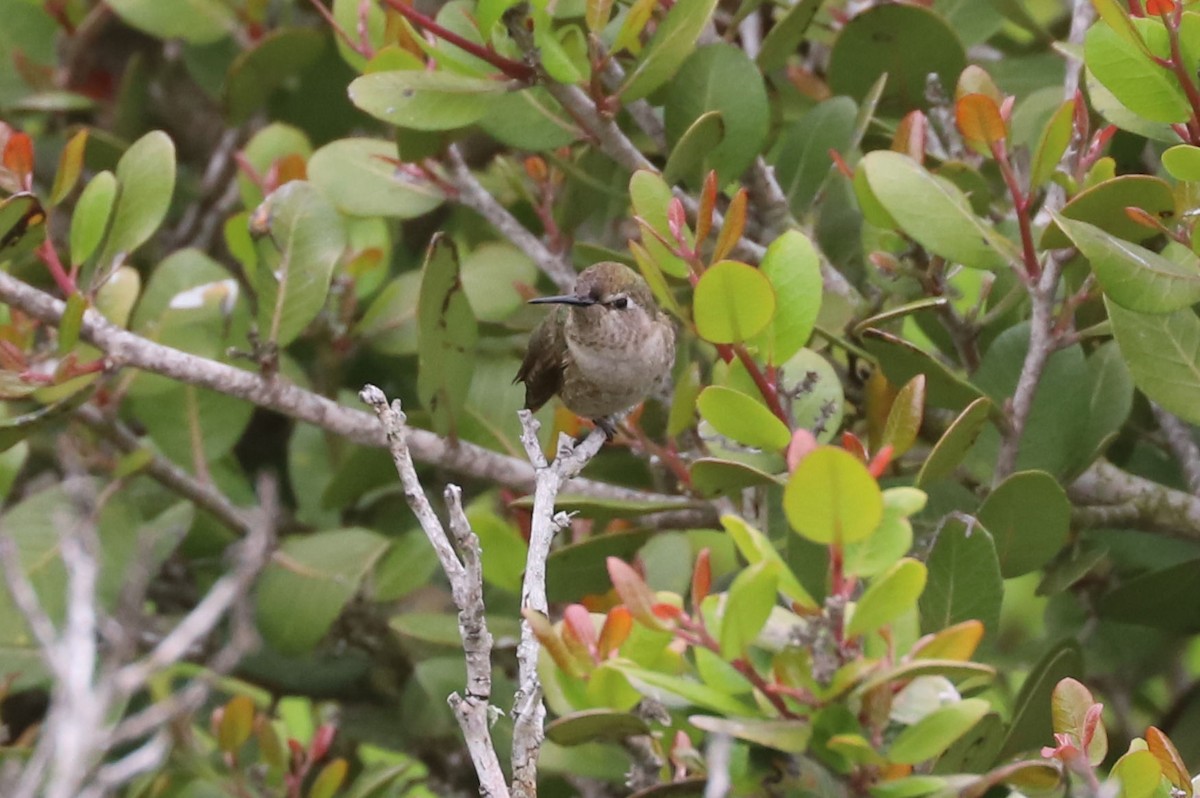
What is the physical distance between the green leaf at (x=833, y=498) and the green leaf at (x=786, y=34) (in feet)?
4.56

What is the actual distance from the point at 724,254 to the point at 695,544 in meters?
1.03

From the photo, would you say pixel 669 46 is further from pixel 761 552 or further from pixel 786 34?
pixel 761 552

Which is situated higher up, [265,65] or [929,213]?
[929,213]

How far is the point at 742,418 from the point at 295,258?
3.87 ft

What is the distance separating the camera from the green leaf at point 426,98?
2512 mm

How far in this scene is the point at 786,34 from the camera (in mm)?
2701

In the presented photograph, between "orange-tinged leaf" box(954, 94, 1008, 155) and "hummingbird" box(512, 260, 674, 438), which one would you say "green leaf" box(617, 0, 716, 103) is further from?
"hummingbird" box(512, 260, 674, 438)

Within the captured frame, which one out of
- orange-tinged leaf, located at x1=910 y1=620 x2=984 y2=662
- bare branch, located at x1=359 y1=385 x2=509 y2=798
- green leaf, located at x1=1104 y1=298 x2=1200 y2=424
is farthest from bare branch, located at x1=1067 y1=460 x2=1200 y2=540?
bare branch, located at x1=359 y1=385 x2=509 y2=798

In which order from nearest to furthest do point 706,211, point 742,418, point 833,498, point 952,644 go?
1. point 833,498
2. point 952,644
3. point 742,418
4. point 706,211

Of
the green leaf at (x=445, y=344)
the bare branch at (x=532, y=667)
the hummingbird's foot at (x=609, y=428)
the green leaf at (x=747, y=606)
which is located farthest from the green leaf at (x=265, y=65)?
the green leaf at (x=747, y=606)

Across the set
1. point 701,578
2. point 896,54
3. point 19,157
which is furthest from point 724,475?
point 19,157

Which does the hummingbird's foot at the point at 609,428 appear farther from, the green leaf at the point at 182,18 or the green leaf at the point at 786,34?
the green leaf at the point at 182,18

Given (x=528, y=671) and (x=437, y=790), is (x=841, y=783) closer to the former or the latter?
(x=528, y=671)

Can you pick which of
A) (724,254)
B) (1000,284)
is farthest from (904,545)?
(1000,284)
